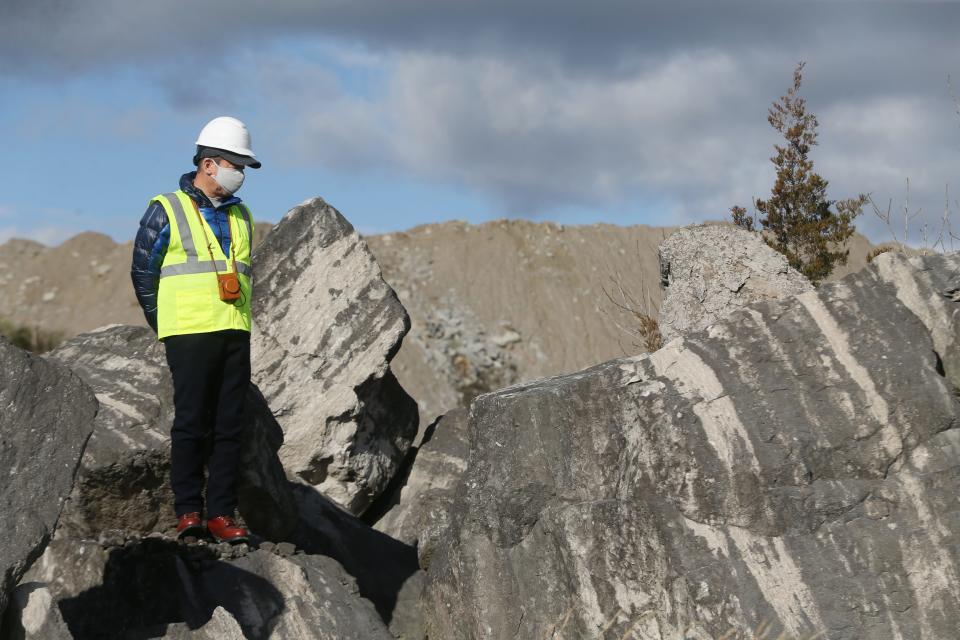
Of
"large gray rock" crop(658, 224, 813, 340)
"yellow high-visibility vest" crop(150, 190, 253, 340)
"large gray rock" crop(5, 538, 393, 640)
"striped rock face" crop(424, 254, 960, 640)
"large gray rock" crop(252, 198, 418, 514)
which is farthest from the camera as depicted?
"large gray rock" crop(252, 198, 418, 514)

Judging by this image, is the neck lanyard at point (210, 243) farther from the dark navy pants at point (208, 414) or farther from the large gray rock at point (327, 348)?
the large gray rock at point (327, 348)

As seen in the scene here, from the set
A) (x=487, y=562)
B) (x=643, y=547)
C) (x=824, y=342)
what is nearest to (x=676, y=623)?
(x=643, y=547)

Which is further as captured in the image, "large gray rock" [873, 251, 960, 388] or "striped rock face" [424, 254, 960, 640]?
"large gray rock" [873, 251, 960, 388]

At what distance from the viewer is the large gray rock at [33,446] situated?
3.83 meters

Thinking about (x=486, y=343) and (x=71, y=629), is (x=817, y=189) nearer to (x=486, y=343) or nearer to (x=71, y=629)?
(x=71, y=629)

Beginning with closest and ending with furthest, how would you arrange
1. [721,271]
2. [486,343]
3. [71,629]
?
[71,629], [721,271], [486,343]

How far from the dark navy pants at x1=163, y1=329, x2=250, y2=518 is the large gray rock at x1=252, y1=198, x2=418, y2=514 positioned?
2065 millimetres

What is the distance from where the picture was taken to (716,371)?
199 inches

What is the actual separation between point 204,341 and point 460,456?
118 inches

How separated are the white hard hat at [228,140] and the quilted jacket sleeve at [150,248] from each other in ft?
1.32

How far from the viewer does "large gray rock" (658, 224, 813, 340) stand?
6195 millimetres

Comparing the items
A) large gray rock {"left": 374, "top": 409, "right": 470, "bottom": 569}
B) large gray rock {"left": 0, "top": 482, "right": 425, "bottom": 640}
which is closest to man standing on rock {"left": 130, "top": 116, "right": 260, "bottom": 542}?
large gray rock {"left": 0, "top": 482, "right": 425, "bottom": 640}

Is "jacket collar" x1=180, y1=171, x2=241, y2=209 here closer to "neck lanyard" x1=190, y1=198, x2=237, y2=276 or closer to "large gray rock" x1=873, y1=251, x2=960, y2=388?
"neck lanyard" x1=190, y1=198, x2=237, y2=276

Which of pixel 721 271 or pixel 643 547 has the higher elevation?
pixel 721 271
